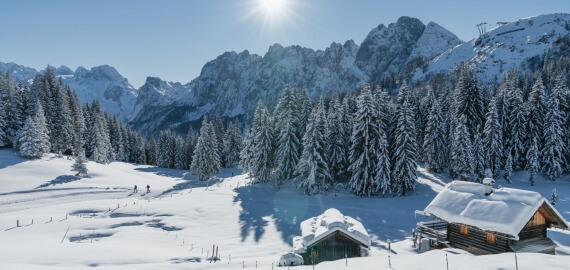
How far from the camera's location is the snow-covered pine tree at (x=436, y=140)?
55.6 m

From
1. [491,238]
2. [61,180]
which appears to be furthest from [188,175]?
[491,238]

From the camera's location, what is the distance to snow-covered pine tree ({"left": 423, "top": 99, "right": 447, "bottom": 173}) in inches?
2190

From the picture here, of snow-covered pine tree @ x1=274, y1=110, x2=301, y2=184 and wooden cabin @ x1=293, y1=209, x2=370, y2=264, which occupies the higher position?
snow-covered pine tree @ x1=274, y1=110, x2=301, y2=184

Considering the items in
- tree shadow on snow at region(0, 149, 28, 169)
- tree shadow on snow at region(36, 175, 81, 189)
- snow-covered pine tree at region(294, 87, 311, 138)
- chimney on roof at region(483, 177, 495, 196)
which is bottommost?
tree shadow on snow at region(36, 175, 81, 189)

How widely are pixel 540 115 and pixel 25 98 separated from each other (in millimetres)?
96068

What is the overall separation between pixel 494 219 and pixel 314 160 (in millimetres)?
29763

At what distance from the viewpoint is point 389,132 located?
52.9 m

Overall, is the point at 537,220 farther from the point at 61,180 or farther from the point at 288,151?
the point at 61,180

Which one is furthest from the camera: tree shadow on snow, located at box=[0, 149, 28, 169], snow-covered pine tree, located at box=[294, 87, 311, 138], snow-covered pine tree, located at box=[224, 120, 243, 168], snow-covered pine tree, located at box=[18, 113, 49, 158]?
snow-covered pine tree, located at box=[224, 120, 243, 168]

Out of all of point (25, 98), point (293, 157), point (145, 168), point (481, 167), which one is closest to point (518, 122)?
point (481, 167)

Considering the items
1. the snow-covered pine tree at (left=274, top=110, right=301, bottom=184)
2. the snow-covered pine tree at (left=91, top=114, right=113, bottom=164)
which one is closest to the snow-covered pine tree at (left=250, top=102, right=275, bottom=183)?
the snow-covered pine tree at (left=274, top=110, right=301, bottom=184)

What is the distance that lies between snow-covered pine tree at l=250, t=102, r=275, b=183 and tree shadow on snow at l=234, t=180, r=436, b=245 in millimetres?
2289

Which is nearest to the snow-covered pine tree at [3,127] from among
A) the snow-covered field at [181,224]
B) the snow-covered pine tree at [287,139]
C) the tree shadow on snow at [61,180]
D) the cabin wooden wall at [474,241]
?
the snow-covered field at [181,224]

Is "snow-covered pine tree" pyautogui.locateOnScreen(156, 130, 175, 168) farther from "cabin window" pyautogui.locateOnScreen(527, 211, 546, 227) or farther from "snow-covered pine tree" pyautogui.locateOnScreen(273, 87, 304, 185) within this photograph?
"cabin window" pyautogui.locateOnScreen(527, 211, 546, 227)
